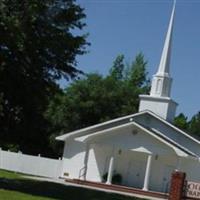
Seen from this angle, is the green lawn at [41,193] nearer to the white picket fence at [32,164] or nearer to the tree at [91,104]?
the white picket fence at [32,164]

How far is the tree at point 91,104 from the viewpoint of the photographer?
66438 millimetres

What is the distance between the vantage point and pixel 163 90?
51.1m

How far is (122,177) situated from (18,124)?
18064 mm

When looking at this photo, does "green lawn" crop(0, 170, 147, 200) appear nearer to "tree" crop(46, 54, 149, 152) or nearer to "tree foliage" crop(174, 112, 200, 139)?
"tree" crop(46, 54, 149, 152)

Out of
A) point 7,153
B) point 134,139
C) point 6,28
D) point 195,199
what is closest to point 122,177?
point 134,139

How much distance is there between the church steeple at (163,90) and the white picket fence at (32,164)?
27.1ft

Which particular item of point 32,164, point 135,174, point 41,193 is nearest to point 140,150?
point 135,174

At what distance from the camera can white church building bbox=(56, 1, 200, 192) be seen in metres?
45.1

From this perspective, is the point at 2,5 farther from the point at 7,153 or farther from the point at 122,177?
the point at 7,153

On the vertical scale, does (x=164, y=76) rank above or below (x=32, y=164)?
above

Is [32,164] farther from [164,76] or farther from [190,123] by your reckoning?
[190,123]

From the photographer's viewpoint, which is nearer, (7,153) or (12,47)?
(12,47)

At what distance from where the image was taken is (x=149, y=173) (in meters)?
44.2

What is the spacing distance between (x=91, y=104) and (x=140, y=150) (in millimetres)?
22796
